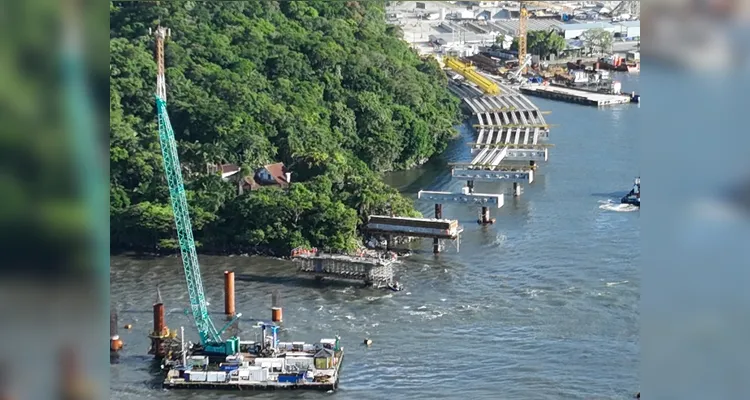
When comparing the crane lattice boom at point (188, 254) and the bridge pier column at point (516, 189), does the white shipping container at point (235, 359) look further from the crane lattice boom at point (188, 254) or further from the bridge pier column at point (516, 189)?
the bridge pier column at point (516, 189)

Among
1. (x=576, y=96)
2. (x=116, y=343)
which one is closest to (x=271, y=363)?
(x=116, y=343)

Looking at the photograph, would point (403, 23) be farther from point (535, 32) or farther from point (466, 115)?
point (466, 115)

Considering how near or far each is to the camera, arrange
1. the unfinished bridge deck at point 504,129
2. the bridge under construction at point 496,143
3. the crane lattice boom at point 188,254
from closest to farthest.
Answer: the crane lattice boom at point 188,254, the bridge under construction at point 496,143, the unfinished bridge deck at point 504,129

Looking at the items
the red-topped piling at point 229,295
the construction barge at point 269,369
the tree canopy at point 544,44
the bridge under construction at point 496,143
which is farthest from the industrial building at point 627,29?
the construction barge at point 269,369

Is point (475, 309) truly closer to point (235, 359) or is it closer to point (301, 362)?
point (301, 362)
